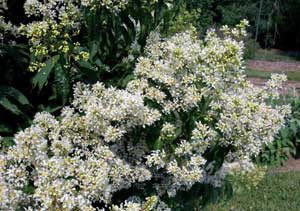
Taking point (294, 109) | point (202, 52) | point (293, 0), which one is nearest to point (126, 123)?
point (202, 52)

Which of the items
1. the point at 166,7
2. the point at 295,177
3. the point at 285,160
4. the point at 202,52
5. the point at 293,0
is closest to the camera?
the point at 202,52

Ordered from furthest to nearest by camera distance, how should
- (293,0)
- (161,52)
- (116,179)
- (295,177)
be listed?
(293,0)
(295,177)
(161,52)
(116,179)

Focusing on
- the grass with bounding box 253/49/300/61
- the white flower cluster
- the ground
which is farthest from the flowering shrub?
the grass with bounding box 253/49/300/61

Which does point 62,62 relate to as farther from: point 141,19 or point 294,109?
point 294,109

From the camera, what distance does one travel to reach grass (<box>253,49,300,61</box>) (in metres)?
15.9

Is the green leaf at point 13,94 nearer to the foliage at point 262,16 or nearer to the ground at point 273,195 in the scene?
the ground at point 273,195

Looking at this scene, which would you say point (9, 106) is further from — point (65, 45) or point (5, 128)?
point (65, 45)

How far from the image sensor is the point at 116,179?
1.83 m

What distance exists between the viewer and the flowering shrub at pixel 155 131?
1.72 meters

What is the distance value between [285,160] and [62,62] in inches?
167

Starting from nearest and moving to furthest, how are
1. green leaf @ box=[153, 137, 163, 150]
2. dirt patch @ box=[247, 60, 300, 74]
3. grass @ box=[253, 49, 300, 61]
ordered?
green leaf @ box=[153, 137, 163, 150]
dirt patch @ box=[247, 60, 300, 74]
grass @ box=[253, 49, 300, 61]

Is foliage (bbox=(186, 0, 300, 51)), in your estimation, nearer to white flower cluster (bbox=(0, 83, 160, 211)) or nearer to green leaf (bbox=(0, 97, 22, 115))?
green leaf (bbox=(0, 97, 22, 115))

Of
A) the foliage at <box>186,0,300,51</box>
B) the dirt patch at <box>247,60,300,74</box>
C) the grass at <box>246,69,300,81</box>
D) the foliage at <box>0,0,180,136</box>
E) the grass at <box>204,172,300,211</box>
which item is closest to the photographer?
the foliage at <box>0,0,180,136</box>

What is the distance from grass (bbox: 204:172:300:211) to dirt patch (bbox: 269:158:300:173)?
0.14m
